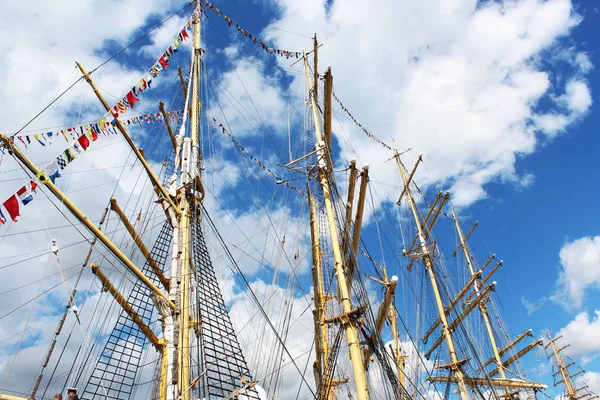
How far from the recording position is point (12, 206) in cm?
779

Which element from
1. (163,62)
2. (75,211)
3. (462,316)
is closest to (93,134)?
(75,211)

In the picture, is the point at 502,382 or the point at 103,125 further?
the point at 502,382

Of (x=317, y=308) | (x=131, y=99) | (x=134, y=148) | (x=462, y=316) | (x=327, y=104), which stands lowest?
(x=317, y=308)

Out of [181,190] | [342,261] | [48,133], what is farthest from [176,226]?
[342,261]

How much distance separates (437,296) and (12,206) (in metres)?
20.3

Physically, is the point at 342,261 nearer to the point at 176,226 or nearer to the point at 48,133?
the point at 176,226

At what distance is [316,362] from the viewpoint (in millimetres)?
16141

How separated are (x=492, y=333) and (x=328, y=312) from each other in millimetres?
22068

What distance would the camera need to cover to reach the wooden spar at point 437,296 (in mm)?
19578

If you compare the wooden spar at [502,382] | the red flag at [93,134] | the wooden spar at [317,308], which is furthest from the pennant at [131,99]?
the wooden spar at [502,382]

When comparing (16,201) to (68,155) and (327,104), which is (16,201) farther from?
(327,104)

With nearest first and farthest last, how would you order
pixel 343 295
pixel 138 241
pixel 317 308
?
pixel 343 295, pixel 138 241, pixel 317 308

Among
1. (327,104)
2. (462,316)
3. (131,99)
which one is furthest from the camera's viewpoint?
(462,316)

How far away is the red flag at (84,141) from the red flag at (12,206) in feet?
6.44
